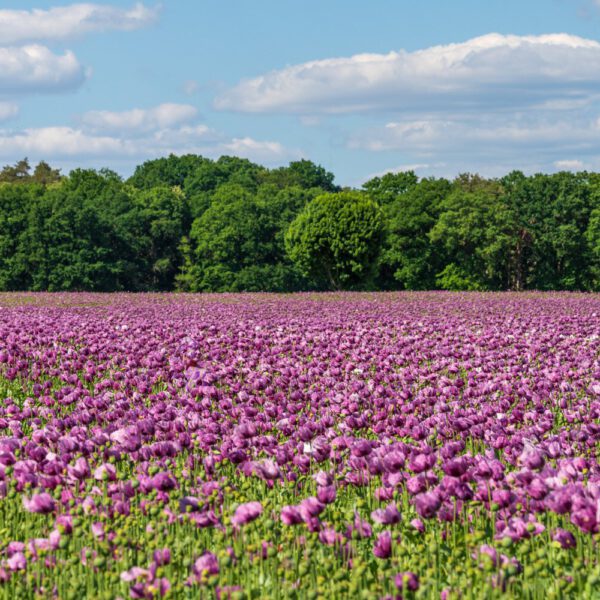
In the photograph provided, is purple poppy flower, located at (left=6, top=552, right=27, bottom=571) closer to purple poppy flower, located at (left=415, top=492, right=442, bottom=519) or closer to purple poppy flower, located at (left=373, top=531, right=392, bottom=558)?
purple poppy flower, located at (left=373, top=531, right=392, bottom=558)

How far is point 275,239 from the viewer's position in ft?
285

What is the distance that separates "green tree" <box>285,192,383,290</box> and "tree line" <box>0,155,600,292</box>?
4.60ft

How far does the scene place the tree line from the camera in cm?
7950

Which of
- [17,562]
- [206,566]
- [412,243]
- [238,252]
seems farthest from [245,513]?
[412,243]

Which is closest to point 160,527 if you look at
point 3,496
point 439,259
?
point 3,496

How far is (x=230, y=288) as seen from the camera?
8175 cm

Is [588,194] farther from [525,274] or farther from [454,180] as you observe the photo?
[454,180]

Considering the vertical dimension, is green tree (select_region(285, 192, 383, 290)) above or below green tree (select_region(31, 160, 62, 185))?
below

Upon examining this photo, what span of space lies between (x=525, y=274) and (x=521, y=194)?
277 inches

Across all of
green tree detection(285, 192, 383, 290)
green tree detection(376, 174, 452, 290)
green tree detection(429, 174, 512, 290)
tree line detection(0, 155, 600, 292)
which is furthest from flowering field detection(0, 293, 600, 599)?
green tree detection(376, 174, 452, 290)

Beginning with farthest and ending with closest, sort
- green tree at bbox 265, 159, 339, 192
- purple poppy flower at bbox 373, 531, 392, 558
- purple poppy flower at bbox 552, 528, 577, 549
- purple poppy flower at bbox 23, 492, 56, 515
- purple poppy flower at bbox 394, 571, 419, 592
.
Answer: green tree at bbox 265, 159, 339, 192
purple poppy flower at bbox 23, 492, 56, 515
purple poppy flower at bbox 552, 528, 577, 549
purple poppy flower at bbox 373, 531, 392, 558
purple poppy flower at bbox 394, 571, 419, 592

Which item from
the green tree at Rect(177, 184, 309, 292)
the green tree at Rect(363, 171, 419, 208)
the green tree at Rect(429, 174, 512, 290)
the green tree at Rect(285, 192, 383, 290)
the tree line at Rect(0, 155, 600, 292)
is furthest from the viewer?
the green tree at Rect(363, 171, 419, 208)

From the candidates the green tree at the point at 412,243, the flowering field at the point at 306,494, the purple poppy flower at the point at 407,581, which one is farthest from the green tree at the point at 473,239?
the purple poppy flower at the point at 407,581

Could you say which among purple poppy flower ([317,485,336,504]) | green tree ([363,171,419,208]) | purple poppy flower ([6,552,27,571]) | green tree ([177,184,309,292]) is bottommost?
purple poppy flower ([6,552,27,571])
